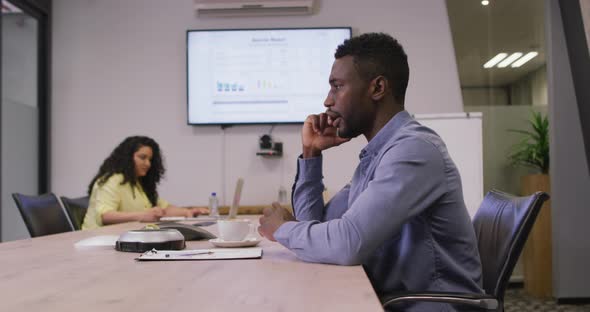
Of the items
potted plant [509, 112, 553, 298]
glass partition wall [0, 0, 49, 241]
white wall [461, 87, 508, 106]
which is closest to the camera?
potted plant [509, 112, 553, 298]

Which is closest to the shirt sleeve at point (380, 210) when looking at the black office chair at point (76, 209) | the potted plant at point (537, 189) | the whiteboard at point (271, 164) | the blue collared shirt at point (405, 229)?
the blue collared shirt at point (405, 229)

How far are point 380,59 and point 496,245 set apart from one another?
591mm

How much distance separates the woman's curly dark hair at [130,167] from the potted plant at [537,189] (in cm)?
272

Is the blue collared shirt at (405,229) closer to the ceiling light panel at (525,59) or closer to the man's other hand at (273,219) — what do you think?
the man's other hand at (273,219)

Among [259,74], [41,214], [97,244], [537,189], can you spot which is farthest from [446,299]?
[259,74]

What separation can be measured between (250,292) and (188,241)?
932 millimetres

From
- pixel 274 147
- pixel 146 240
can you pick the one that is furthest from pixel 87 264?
pixel 274 147

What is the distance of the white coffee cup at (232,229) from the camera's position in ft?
5.25

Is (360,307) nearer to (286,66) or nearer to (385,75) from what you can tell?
(385,75)

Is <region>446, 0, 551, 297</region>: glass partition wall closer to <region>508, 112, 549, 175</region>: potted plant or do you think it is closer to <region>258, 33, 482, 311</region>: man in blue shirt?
<region>508, 112, 549, 175</region>: potted plant

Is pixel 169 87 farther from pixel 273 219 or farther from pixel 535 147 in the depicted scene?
pixel 273 219

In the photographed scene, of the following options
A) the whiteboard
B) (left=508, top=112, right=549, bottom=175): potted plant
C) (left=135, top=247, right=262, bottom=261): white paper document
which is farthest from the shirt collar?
(left=508, top=112, right=549, bottom=175): potted plant

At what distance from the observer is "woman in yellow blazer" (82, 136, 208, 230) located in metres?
3.27

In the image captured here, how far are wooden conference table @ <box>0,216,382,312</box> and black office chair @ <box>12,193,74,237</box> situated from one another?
1.06 meters
